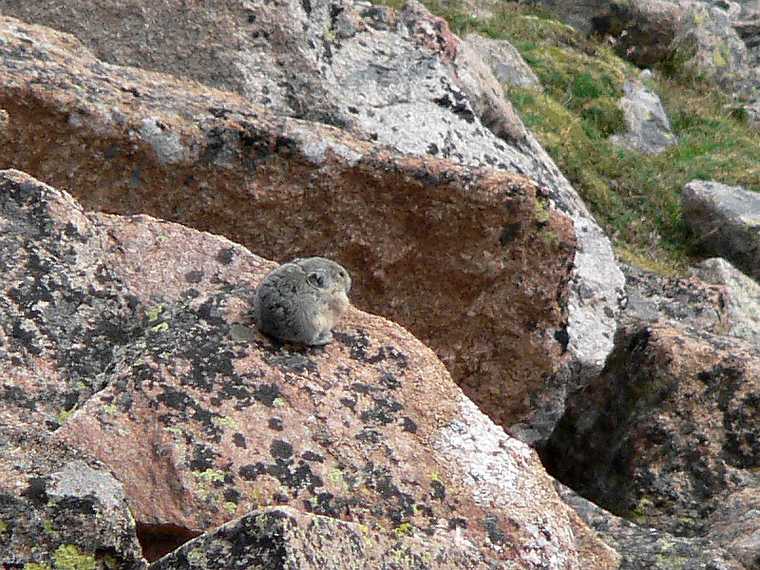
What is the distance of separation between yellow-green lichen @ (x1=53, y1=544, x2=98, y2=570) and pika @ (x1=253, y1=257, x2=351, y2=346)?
6.54ft

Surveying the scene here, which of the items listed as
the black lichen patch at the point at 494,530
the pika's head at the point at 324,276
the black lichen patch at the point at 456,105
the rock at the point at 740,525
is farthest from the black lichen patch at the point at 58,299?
the black lichen patch at the point at 456,105

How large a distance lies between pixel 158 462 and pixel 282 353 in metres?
1.05

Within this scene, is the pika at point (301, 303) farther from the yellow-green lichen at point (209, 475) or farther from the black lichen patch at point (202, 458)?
the yellow-green lichen at point (209, 475)

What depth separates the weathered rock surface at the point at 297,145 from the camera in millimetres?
7121

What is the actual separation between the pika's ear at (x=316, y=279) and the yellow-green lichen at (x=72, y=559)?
2446mm

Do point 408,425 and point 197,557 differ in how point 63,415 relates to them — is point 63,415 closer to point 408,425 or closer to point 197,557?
point 197,557

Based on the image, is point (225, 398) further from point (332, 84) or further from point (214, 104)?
point (332, 84)

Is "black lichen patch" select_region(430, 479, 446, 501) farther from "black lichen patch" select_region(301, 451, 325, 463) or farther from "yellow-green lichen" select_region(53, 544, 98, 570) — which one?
"yellow-green lichen" select_region(53, 544, 98, 570)

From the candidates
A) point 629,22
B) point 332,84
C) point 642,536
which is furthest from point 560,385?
point 629,22

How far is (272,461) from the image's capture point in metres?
5.00

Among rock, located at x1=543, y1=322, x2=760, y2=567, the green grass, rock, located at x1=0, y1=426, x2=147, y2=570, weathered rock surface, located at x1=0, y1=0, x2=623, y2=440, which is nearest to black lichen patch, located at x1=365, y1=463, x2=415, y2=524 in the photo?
rock, located at x1=0, y1=426, x2=147, y2=570

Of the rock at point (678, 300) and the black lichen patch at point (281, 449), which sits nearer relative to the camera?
the black lichen patch at point (281, 449)

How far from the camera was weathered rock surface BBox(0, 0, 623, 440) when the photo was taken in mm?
7121

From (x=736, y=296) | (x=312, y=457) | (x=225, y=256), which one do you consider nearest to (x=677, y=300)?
(x=736, y=296)
